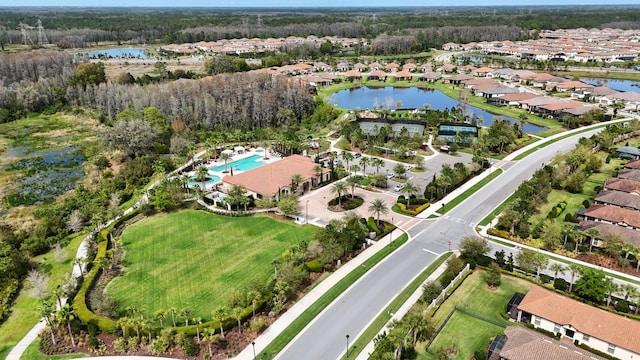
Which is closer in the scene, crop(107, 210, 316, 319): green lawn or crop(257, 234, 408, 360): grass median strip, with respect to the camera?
crop(257, 234, 408, 360): grass median strip

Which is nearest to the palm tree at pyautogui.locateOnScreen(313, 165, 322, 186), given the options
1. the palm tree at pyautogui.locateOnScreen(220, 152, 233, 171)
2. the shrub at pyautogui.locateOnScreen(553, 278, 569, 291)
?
the palm tree at pyautogui.locateOnScreen(220, 152, 233, 171)

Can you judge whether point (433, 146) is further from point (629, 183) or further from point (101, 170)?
point (101, 170)

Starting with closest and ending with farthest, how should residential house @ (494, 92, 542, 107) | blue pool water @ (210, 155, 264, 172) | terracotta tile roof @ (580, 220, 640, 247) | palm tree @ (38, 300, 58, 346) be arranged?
palm tree @ (38, 300, 58, 346)
terracotta tile roof @ (580, 220, 640, 247)
blue pool water @ (210, 155, 264, 172)
residential house @ (494, 92, 542, 107)

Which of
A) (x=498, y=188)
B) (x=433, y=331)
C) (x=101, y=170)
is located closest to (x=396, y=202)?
(x=498, y=188)

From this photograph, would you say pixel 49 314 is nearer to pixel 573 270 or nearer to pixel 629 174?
pixel 573 270

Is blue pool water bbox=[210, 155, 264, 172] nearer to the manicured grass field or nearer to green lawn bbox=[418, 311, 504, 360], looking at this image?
the manicured grass field

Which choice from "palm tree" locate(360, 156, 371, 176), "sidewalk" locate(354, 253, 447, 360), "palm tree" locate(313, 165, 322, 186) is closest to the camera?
"sidewalk" locate(354, 253, 447, 360)
